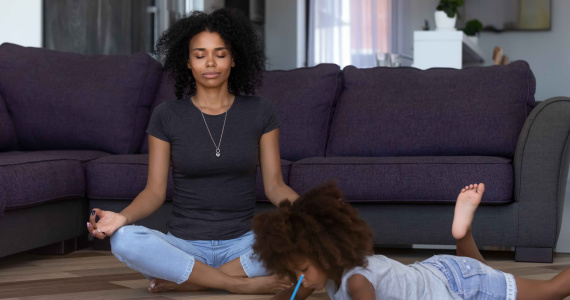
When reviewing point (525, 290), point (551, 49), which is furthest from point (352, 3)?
point (525, 290)

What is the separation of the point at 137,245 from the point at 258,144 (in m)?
0.48

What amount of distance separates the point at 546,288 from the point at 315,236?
64 cm

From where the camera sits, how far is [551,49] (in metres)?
8.05

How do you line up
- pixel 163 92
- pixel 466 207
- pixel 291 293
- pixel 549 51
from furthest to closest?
1. pixel 549 51
2. pixel 163 92
3. pixel 466 207
4. pixel 291 293

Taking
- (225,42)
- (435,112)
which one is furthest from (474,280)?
(435,112)

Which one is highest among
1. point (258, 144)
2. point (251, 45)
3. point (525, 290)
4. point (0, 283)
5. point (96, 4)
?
point (96, 4)

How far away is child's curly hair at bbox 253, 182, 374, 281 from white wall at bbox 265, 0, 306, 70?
17.3 ft

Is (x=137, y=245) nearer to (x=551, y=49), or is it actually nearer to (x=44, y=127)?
(x=44, y=127)

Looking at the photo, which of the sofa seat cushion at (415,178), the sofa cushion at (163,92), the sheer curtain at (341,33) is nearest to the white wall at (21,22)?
the sofa cushion at (163,92)

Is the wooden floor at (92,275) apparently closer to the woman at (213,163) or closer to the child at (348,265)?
the woman at (213,163)

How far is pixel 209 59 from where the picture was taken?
2062 mm

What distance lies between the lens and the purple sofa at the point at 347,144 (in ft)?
8.63

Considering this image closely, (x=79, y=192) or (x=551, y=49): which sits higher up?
(x=551, y=49)

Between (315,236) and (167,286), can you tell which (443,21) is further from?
(315,236)
